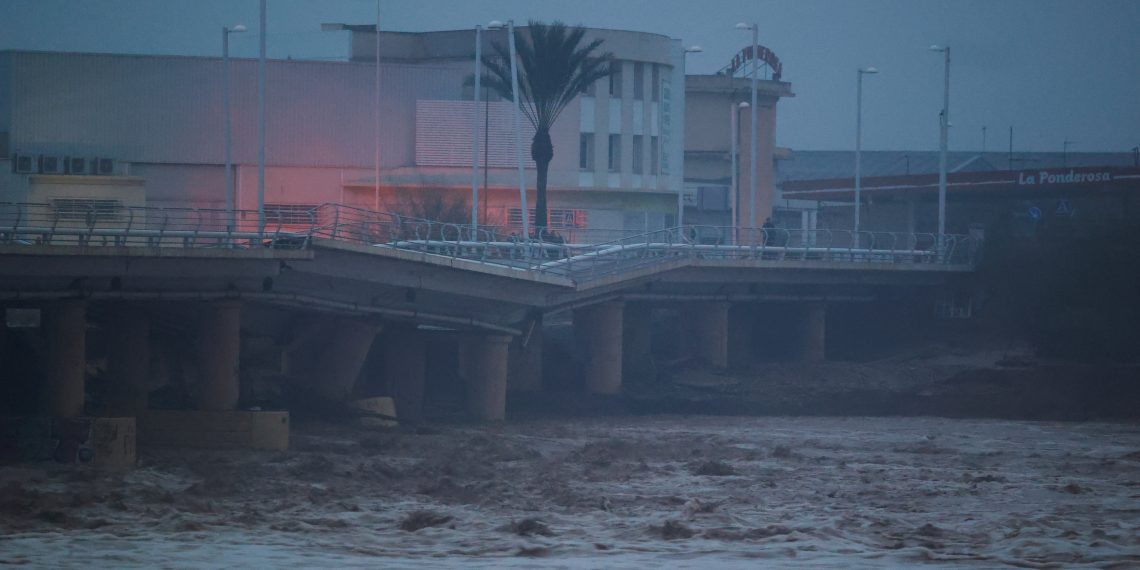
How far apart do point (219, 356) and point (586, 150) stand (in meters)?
30.1

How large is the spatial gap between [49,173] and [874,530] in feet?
130

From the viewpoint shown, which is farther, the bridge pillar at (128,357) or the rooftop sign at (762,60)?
the rooftop sign at (762,60)

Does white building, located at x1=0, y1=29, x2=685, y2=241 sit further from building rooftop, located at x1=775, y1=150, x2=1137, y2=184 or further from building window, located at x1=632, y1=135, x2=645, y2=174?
building rooftop, located at x1=775, y1=150, x2=1137, y2=184

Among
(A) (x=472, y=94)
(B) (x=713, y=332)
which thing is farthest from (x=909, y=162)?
(B) (x=713, y=332)

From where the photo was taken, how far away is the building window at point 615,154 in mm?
57031

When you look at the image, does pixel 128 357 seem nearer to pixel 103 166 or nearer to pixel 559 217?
pixel 103 166

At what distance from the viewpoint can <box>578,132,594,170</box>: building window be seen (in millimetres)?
56500

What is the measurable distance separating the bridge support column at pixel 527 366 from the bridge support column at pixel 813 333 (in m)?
11.2

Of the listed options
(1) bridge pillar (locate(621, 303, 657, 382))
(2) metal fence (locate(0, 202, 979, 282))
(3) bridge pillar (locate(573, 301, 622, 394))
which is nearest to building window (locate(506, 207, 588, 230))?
(2) metal fence (locate(0, 202, 979, 282))

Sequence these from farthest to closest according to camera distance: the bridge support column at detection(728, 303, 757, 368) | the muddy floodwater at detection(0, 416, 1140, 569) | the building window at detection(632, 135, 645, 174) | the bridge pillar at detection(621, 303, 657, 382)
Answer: the building window at detection(632, 135, 645, 174)
the bridge support column at detection(728, 303, 757, 368)
the bridge pillar at detection(621, 303, 657, 382)
the muddy floodwater at detection(0, 416, 1140, 569)

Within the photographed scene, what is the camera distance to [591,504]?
2075cm

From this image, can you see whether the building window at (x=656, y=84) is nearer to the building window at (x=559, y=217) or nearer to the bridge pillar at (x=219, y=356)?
the building window at (x=559, y=217)

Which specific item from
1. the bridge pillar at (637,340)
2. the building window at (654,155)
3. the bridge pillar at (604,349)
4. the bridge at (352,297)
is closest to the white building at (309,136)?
the building window at (654,155)

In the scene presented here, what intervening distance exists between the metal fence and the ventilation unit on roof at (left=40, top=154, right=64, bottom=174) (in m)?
4.49
